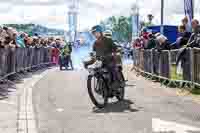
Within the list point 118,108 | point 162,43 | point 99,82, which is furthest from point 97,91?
point 162,43

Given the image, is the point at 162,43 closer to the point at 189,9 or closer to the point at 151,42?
the point at 151,42

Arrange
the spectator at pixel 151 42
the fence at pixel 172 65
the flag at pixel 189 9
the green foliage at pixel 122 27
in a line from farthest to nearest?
the green foliage at pixel 122 27
the flag at pixel 189 9
the spectator at pixel 151 42
the fence at pixel 172 65

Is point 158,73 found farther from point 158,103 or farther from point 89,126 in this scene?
point 89,126

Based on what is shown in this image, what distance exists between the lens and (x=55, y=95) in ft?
49.4

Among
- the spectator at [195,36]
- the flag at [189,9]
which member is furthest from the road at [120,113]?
the flag at [189,9]

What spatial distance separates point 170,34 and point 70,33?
25.5 metres

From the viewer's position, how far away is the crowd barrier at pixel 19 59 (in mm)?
18669

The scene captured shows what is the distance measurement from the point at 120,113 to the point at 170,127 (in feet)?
6.55

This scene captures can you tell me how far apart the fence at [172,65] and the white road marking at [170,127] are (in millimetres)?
5400

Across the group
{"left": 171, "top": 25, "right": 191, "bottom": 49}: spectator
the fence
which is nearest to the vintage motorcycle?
the fence

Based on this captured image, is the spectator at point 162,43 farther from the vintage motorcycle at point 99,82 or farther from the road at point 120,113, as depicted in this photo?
the vintage motorcycle at point 99,82

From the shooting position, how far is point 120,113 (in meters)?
11.4

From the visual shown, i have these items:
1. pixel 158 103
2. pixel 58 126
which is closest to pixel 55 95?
pixel 158 103

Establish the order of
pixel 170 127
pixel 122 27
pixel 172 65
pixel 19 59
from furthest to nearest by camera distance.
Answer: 1. pixel 122 27
2. pixel 19 59
3. pixel 172 65
4. pixel 170 127
